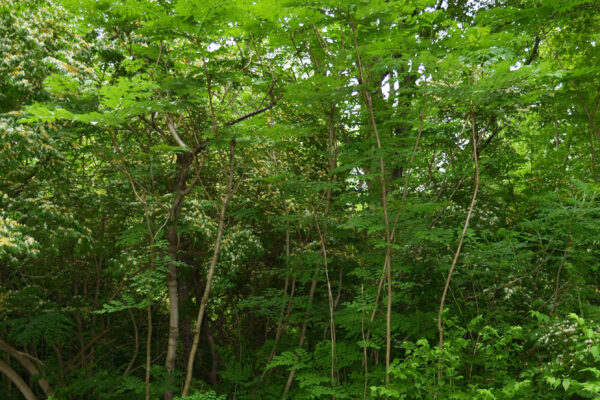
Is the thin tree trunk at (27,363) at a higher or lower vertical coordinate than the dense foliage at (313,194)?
lower

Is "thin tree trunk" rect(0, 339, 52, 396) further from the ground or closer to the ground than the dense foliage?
closer to the ground

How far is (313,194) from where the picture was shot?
19.6 ft

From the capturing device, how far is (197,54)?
4.72m

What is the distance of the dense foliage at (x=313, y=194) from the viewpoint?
3.93 metres

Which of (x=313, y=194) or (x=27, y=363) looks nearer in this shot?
(x=313, y=194)

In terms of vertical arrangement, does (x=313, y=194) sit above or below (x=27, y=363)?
above

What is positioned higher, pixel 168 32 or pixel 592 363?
pixel 168 32

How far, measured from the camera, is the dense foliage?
3932mm

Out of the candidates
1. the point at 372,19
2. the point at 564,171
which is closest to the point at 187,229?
the point at 372,19

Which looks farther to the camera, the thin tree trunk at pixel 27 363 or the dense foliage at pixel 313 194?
the thin tree trunk at pixel 27 363

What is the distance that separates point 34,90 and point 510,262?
5.78 m

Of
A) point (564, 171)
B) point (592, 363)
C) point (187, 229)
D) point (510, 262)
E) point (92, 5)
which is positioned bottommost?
point (592, 363)

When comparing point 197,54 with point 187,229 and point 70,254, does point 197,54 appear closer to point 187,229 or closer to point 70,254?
point 187,229

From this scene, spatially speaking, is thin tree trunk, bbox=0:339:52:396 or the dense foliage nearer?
the dense foliage
